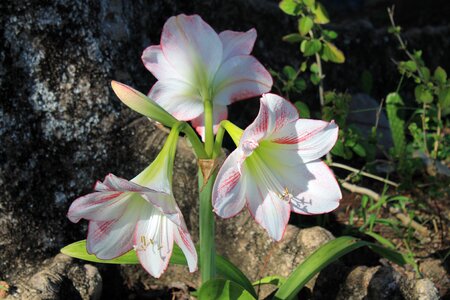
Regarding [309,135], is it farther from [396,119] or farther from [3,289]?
[396,119]

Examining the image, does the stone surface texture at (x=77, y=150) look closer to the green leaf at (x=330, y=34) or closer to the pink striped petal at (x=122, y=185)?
the green leaf at (x=330, y=34)

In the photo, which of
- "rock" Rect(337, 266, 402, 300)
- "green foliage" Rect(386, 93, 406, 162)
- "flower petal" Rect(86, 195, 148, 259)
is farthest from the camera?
"green foliage" Rect(386, 93, 406, 162)

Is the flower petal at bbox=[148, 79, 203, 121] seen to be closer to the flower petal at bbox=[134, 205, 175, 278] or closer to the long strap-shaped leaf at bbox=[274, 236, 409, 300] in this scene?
the flower petal at bbox=[134, 205, 175, 278]

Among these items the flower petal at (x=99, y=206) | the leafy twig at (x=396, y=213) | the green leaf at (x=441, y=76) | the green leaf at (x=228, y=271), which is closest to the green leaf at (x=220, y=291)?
the green leaf at (x=228, y=271)

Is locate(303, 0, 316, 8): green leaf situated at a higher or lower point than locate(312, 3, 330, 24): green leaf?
higher

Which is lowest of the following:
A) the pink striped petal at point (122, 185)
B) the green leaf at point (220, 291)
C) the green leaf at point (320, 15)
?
the green leaf at point (220, 291)

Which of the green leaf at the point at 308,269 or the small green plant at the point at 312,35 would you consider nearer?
the green leaf at the point at 308,269

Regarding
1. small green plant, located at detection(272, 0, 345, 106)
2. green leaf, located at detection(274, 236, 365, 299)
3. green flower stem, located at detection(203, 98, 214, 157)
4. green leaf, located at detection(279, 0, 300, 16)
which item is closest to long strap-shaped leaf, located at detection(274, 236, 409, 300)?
green leaf, located at detection(274, 236, 365, 299)
